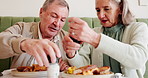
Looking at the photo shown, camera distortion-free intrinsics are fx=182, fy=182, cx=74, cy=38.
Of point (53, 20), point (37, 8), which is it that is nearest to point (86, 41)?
point (53, 20)

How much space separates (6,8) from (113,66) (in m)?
1.32

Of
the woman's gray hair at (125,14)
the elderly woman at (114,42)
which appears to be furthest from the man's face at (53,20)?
the woman's gray hair at (125,14)

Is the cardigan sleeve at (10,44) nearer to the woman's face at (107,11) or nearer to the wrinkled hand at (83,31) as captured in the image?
the wrinkled hand at (83,31)

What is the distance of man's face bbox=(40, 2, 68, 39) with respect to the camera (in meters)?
1.46

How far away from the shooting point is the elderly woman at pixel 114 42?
37.0 inches

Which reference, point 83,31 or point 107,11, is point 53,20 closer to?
point 107,11

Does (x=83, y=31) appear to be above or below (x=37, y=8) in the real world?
below

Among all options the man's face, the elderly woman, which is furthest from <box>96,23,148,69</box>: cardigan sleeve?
the man's face

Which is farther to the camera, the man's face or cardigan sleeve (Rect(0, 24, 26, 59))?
the man's face

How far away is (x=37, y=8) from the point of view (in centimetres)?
201

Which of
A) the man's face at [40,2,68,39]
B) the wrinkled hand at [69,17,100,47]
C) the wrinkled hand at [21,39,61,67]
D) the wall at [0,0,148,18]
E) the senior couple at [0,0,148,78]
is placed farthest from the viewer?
the wall at [0,0,148,18]

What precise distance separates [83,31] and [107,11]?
47 centimetres

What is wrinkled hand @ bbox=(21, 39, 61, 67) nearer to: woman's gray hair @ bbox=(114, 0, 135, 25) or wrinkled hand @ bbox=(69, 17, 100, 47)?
wrinkled hand @ bbox=(69, 17, 100, 47)

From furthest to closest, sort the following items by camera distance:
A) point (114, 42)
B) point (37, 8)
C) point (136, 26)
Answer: point (37, 8), point (136, 26), point (114, 42)
